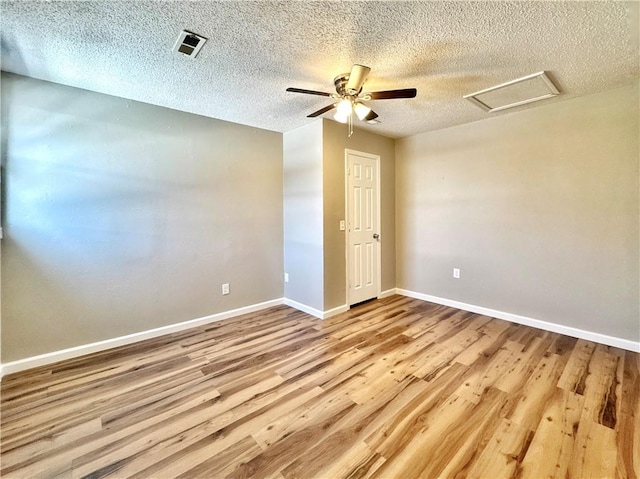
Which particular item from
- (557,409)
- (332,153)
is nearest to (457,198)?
(332,153)

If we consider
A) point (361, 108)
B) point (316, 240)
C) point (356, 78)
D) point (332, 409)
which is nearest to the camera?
point (332, 409)

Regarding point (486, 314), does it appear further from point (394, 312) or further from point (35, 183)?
point (35, 183)

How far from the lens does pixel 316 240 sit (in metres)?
3.48

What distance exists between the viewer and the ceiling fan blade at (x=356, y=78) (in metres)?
1.93

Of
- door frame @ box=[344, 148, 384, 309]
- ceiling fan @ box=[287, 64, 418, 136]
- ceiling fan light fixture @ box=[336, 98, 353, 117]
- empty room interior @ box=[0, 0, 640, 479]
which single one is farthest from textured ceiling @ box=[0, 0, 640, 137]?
door frame @ box=[344, 148, 384, 309]

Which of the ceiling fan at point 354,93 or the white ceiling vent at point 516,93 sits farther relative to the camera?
the white ceiling vent at point 516,93

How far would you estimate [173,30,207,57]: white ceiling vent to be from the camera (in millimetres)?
1796

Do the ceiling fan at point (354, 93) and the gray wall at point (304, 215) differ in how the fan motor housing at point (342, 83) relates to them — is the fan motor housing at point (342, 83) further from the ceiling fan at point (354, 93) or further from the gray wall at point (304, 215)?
the gray wall at point (304, 215)

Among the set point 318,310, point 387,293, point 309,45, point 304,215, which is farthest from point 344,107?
point 387,293

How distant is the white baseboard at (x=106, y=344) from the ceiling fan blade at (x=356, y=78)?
9.33 feet

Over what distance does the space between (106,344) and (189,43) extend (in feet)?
9.15

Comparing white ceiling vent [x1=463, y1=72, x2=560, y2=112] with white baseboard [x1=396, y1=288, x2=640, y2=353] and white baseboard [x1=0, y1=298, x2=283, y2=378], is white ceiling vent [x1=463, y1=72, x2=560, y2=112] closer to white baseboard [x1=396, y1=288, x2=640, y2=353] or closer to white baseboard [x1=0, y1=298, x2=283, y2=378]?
white baseboard [x1=396, y1=288, x2=640, y2=353]

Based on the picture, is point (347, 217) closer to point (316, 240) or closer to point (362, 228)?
point (362, 228)

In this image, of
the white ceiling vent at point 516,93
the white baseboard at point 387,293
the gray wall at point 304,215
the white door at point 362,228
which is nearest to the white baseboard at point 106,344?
the gray wall at point 304,215
